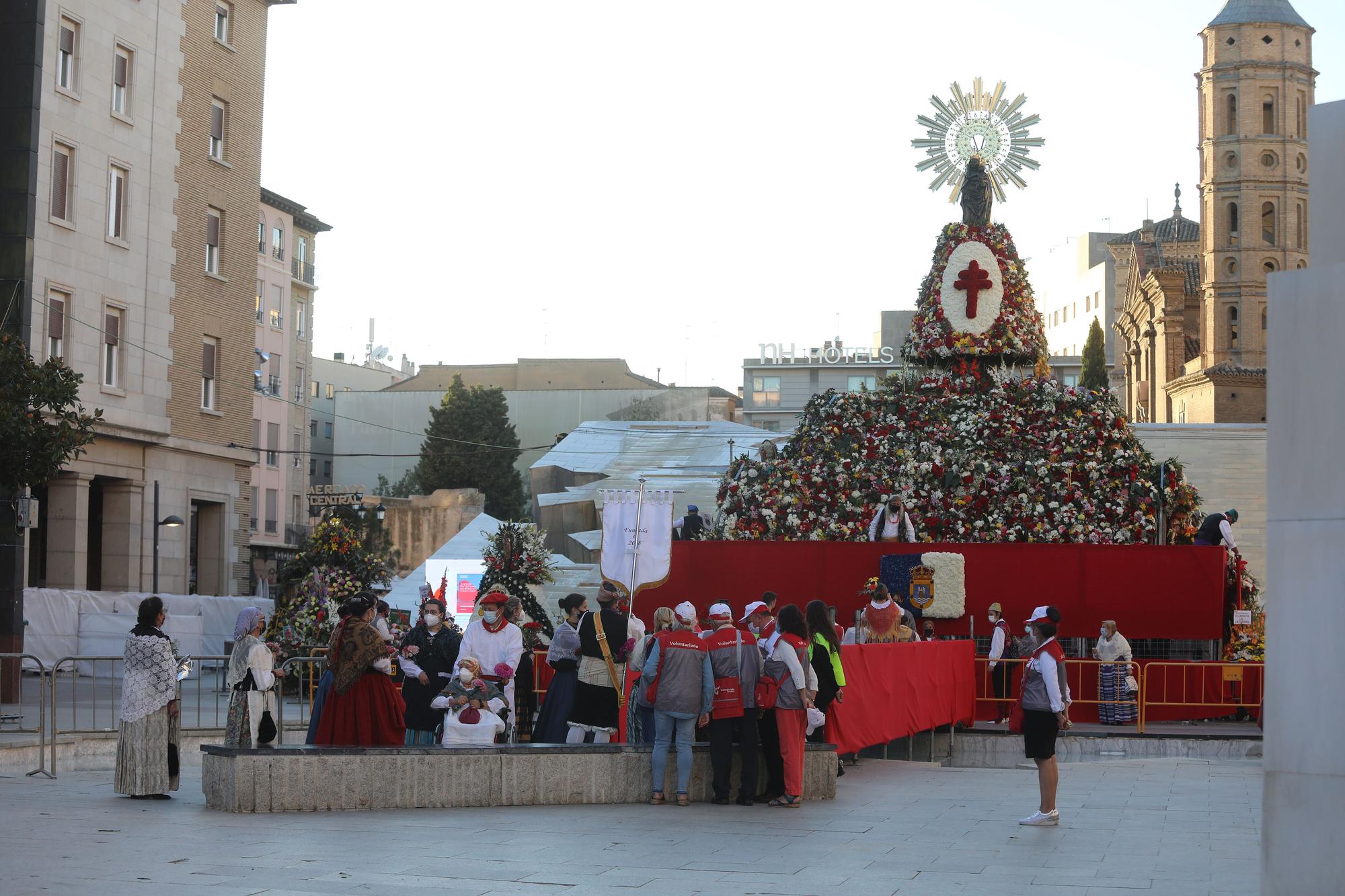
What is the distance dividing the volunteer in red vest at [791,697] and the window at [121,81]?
2416 cm

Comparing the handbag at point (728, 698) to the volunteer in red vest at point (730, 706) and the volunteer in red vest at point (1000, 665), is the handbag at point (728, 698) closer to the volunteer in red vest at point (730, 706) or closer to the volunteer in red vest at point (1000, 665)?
the volunteer in red vest at point (730, 706)

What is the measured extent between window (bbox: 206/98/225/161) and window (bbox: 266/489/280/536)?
1319 inches

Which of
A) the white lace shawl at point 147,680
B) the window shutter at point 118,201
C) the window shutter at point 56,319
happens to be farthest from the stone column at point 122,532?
the white lace shawl at point 147,680

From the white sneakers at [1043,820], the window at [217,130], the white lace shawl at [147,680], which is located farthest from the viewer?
the window at [217,130]

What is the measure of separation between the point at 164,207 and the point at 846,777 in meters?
24.1

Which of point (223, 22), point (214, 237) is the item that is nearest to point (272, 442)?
point (214, 237)

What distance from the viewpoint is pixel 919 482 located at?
80.7 ft

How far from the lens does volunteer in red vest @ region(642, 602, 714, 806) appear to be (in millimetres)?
13805

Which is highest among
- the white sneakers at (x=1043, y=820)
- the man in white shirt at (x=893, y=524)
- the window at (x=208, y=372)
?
the window at (x=208, y=372)

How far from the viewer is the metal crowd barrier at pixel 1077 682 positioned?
2122 cm

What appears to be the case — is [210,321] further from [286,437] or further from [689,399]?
[689,399]

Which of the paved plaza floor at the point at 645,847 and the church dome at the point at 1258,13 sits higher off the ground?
the church dome at the point at 1258,13

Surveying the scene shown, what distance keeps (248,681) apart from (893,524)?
39.1 feet

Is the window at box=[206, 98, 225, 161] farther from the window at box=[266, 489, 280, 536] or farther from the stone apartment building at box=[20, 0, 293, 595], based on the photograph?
the window at box=[266, 489, 280, 536]
